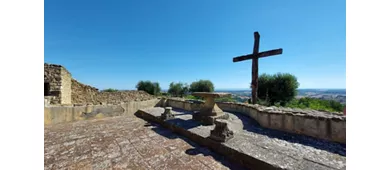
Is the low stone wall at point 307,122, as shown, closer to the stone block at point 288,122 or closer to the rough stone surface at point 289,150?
the stone block at point 288,122

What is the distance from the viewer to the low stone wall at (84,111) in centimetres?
461

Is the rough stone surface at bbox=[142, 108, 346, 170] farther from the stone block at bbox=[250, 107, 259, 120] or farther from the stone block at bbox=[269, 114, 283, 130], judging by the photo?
the stone block at bbox=[250, 107, 259, 120]

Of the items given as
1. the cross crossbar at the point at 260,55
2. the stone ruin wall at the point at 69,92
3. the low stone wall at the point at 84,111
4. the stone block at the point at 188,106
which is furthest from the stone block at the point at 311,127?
the stone ruin wall at the point at 69,92

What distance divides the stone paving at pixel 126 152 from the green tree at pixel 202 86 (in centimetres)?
1435

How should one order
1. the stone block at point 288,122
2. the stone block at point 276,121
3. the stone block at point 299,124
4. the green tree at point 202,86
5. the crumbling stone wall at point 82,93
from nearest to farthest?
the stone block at point 299,124
the stone block at point 288,122
the stone block at point 276,121
the crumbling stone wall at point 82,93
the green tree at point 202,86

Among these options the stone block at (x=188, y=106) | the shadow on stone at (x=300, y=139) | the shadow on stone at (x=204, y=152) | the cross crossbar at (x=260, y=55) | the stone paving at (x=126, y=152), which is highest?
the cross crossbar at (x=260, y=55)

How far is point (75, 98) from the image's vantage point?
9.47 metres

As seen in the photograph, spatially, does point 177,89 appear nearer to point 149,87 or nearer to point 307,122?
point 149,87

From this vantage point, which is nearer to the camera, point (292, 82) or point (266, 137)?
point (266, 137)

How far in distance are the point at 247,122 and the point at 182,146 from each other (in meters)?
2.39

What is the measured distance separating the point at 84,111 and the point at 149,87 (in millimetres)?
15409

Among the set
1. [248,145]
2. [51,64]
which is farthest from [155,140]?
[51,64]

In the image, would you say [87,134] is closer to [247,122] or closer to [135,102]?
[135,102]

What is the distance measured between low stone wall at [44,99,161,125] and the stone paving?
1356 mm
